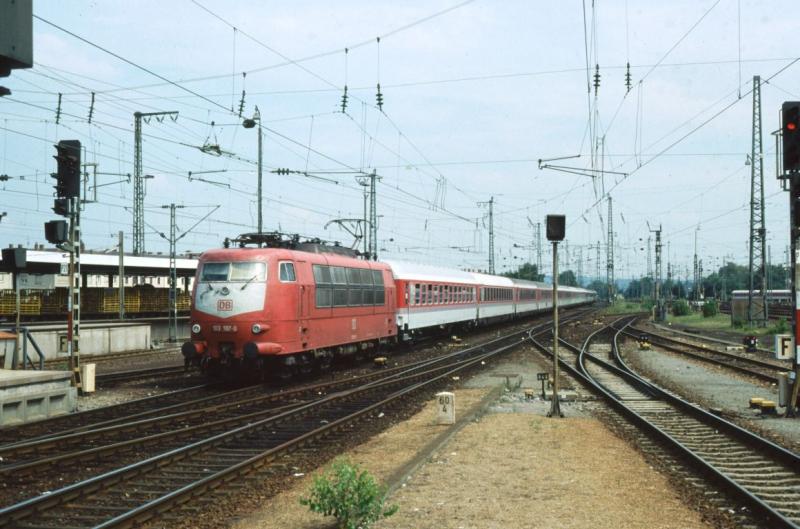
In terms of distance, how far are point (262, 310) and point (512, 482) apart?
1031 centimetres

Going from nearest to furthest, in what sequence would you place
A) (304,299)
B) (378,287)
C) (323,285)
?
→ (304,299)
(323,285)
(378,287)

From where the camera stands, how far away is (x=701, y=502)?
8039 millimetres

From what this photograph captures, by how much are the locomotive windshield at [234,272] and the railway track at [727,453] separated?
27.2ft

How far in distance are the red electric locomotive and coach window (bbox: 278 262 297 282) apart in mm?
24

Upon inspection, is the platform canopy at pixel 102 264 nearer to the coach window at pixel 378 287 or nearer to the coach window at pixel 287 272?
the coach window at pixel 378 287

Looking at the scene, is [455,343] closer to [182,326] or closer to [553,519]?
[182,326]

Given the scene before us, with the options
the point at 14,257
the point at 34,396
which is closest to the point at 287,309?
the point at 14,257

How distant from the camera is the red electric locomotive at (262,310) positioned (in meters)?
18.0

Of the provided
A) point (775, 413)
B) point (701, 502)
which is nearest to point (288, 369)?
point (775, 413)

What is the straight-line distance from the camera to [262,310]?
709 inches

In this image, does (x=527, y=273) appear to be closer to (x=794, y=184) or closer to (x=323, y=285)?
(x=323, y=285)

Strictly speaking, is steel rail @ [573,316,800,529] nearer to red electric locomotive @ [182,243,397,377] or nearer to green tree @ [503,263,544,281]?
red electric locomotive @ [182,243,397,377]

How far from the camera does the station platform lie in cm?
1308

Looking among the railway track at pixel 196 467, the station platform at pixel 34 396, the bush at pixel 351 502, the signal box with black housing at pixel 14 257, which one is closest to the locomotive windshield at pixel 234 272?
the railway track at pixel 196 467
